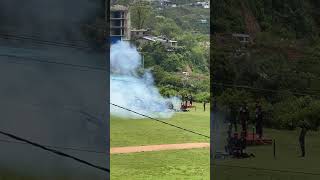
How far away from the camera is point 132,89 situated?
4.05m

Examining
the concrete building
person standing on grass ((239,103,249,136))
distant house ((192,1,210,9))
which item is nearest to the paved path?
person standing on grass ((239,103,249,136))

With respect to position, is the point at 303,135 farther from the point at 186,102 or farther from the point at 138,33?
the point at 138,33

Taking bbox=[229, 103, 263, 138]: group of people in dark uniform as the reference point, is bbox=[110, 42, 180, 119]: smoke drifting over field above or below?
above

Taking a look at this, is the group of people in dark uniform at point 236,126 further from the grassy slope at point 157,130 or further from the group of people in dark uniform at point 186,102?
the group of people in dark uniform at point 186,102

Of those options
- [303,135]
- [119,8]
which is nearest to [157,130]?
[119,8]

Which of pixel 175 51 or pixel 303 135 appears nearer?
pixel 303 135

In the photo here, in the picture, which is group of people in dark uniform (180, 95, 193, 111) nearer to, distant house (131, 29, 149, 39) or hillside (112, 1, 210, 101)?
hillside (112, 1, 210, 101)

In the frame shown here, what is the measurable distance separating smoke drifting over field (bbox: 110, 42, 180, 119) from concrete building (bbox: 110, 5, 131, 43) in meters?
0.06

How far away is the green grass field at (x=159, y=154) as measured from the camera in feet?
13.3

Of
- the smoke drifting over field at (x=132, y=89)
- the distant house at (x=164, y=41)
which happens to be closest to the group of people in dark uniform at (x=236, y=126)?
the smoke drifting over field at (x=132, y=89)

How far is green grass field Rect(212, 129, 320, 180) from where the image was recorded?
373cm

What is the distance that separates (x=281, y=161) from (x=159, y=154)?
1044 mm

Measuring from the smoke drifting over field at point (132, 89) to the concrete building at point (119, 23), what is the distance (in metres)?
0.06

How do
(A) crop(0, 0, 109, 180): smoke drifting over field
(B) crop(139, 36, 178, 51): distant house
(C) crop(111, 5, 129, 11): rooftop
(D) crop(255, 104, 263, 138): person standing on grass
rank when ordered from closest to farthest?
(A) crop(0, 0, 109, 180): smoke drifting over field < (D) crop(255, 104, 263, 138): person standing on grass < (C) crop(111, 5, 129, 11): rooftop < (B) crop(139, 36, 178, 51): distant house
